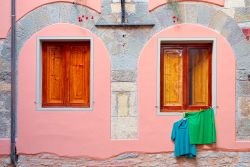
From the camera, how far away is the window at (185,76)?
21.0 feet

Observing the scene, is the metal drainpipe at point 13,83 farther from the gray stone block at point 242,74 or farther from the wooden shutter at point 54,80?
the gray stone block at point 242,74

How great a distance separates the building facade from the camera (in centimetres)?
620

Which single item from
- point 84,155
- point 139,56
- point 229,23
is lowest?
point 84,155

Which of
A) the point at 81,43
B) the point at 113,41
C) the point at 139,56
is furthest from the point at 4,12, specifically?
the point at 139,56

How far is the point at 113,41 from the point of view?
20.4 ft

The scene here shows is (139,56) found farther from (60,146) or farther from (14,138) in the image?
(14,138)

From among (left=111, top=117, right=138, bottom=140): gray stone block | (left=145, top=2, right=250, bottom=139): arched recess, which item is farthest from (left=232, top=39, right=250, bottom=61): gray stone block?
(left=111, top=117, right=138, bottom=140): gray stone block

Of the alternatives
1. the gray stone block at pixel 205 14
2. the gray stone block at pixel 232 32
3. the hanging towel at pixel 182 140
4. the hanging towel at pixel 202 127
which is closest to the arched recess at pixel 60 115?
the hanging towel at pixel 182 140

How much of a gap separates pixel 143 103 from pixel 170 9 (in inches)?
67.5

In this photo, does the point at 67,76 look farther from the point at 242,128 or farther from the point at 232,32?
the point at 242,128

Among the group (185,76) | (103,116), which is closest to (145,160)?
(103,116)

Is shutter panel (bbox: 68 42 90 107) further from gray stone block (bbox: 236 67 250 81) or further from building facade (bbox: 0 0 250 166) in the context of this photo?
gray stone block (bbox: 236 67 250 81)

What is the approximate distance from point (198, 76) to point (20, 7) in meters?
3.42

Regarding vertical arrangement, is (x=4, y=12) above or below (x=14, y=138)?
above
